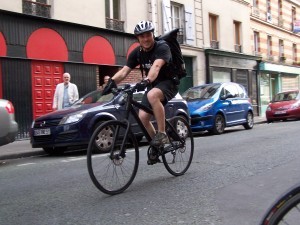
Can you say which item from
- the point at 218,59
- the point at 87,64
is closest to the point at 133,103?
the point at 87,64

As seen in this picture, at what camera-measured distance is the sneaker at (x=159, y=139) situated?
523cm

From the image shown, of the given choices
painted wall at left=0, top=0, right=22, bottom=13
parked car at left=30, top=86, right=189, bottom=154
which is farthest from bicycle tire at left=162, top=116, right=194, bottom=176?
painted wall at left=0, top=0, right=22, bottom=13

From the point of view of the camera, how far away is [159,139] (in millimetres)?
5258

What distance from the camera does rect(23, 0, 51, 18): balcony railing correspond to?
1381 centimetres

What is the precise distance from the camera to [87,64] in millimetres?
15867

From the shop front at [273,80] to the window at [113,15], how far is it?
13.5 metres

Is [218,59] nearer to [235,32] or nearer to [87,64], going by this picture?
[235,32]

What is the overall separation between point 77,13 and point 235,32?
1342 cm

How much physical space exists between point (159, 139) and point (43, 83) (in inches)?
388

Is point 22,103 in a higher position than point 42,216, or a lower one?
higher

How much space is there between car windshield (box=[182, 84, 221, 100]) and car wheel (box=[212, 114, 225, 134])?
29.0 inches

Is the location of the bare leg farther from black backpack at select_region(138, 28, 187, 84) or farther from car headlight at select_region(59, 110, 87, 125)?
car headlight at select_region(59, 110, 87, 125)

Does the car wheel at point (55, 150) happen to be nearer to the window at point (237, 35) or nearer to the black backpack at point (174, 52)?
the black backpack at point (174, 52)

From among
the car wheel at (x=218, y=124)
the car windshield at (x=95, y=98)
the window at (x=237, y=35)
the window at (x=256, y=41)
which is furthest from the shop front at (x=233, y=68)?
the car windshield at (x=95, y=98)
